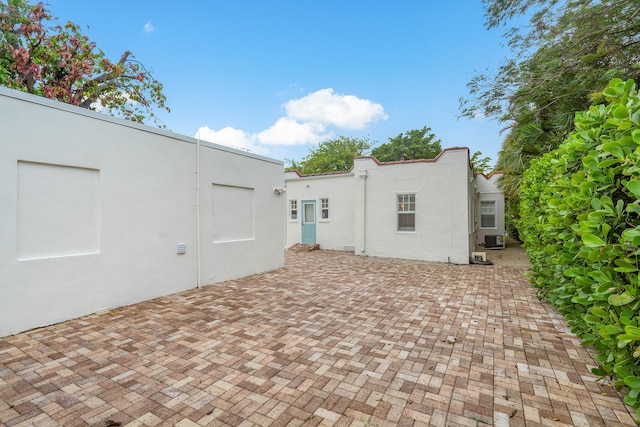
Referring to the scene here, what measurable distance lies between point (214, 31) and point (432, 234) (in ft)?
36.0

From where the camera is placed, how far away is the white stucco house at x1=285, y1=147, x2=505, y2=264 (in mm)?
10211

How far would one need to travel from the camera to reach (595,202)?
240cm

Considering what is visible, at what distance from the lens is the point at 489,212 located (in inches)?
630

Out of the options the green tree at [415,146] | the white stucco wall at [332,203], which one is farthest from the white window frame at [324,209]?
the green tree at [415,146]

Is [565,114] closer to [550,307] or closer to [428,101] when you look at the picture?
[550,307]

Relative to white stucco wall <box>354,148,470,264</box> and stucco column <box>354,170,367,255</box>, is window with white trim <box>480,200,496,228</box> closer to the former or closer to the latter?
white stucco wall <box>354,148,470,264</box>

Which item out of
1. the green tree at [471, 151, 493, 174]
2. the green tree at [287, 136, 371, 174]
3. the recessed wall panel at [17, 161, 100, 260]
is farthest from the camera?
the green tree at [287, 136, 371, 174]

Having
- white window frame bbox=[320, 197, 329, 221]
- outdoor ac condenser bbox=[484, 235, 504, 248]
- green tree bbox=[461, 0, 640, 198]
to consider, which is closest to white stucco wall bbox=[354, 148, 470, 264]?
green tree bbox=[461, 0, 640, 198]

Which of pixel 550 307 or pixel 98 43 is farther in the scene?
pixel 98 43

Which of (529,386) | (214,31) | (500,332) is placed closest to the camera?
(529,386)

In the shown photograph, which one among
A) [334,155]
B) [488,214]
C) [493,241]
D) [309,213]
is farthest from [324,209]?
[334,155]

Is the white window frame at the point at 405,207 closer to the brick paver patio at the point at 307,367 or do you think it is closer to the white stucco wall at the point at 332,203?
the white stucco wall at the point at 332,203

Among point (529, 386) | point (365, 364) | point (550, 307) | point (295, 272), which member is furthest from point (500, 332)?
point (295, 272)

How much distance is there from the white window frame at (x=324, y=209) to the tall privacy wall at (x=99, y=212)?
6.81m
